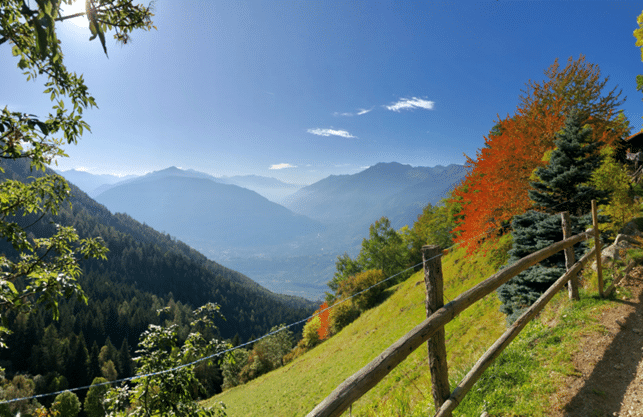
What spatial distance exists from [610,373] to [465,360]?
4.46m

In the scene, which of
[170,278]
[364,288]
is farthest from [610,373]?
[170,278]

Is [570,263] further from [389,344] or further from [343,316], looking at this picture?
[343,316]

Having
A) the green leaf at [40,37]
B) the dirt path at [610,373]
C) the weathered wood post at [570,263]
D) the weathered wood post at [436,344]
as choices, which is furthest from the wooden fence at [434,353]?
the green leaf at [40,37]

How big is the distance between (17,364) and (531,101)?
11667cm

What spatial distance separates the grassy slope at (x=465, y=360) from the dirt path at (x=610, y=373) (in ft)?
0.59

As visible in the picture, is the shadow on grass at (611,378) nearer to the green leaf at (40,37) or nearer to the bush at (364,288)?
the green leaf at (40,37)

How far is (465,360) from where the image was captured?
330 inches

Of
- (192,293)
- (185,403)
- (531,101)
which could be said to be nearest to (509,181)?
(531,101)

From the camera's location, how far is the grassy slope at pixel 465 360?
4465 mm

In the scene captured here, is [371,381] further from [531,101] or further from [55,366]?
[55,366]

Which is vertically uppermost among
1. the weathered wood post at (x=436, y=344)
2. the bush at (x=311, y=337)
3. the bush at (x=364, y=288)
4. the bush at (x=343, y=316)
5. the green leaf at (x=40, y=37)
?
the green leaf at (x=40, y=37)

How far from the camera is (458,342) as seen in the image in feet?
38.0

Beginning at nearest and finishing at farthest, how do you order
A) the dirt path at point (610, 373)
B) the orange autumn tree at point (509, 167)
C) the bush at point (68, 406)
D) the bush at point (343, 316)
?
the dirt path at point (610, 373)
the orange autumn tree at point (509, 167)
the bush at point (343, 316)
the bush at point (68, 406)

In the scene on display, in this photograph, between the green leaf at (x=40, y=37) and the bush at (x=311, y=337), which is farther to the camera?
the bush at (x=311, y=337)
